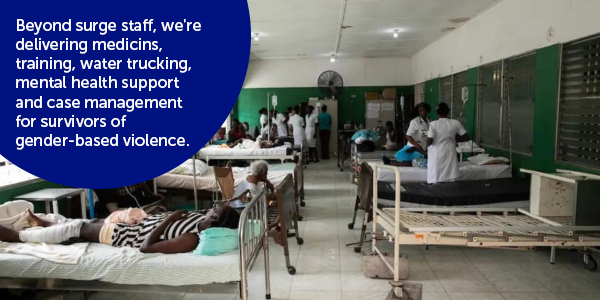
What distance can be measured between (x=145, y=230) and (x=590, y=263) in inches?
143

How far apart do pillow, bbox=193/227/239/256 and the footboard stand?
10 centimetres

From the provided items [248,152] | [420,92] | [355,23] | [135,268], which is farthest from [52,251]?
[420,92]

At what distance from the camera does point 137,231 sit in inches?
111

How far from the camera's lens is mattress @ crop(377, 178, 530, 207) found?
407 cm

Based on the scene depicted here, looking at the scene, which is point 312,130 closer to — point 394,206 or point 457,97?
Result: point 457,97

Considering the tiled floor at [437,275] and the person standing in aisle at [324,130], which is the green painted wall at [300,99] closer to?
the person standing in aisle at [324,130]

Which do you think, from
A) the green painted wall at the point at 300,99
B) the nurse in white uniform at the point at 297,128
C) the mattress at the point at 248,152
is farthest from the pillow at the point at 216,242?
the green painted wall at the point at 300,99

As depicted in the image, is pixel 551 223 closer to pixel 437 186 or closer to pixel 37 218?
pixel 437 186

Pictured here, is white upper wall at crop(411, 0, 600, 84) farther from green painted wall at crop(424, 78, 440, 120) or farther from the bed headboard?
the bed headboard

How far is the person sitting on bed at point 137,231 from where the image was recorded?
267 centimetres

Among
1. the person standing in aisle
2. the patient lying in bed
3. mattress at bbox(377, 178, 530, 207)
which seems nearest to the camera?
mattress at bbox(377, 178, 530, 207)

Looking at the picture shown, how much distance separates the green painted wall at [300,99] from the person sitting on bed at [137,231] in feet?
29.3

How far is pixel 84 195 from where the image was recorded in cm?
407

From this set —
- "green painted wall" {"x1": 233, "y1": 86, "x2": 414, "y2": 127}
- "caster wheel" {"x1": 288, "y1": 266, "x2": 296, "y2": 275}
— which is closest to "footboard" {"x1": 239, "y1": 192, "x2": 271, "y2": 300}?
"caster wheel" {"x1": 288, "y1": 266, "x2": 296, "y2": 275}
